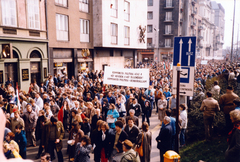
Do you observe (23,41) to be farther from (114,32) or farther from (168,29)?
(168,29)

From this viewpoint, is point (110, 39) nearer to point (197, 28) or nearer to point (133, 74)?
point (133, 74)

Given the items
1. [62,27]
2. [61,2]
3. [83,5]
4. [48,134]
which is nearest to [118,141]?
[48,134]

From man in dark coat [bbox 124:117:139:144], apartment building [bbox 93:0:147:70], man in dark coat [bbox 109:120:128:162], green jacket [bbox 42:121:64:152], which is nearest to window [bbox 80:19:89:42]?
apartment building [bbox 93:0:147:70]

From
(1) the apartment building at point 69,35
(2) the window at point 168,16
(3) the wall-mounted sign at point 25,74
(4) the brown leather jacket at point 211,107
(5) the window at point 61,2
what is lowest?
(4) the brown leather jacket at point 211,107

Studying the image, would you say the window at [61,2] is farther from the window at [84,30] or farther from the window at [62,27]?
the window at [84,30]

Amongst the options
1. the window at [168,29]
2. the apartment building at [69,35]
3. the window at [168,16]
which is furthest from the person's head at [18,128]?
the window at [168,16]

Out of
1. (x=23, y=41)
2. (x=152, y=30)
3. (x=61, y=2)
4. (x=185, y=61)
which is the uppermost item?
(x=152, y=30)

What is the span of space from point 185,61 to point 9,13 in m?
16.3

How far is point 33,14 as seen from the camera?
738 inches

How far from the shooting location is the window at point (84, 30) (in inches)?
965

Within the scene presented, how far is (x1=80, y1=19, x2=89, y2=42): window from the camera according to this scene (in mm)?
24516

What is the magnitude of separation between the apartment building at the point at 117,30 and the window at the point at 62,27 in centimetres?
439

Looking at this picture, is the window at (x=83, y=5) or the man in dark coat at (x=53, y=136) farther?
the window at (x=83, y=5)

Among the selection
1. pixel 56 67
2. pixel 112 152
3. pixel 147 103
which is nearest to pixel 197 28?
pixel 56 67
